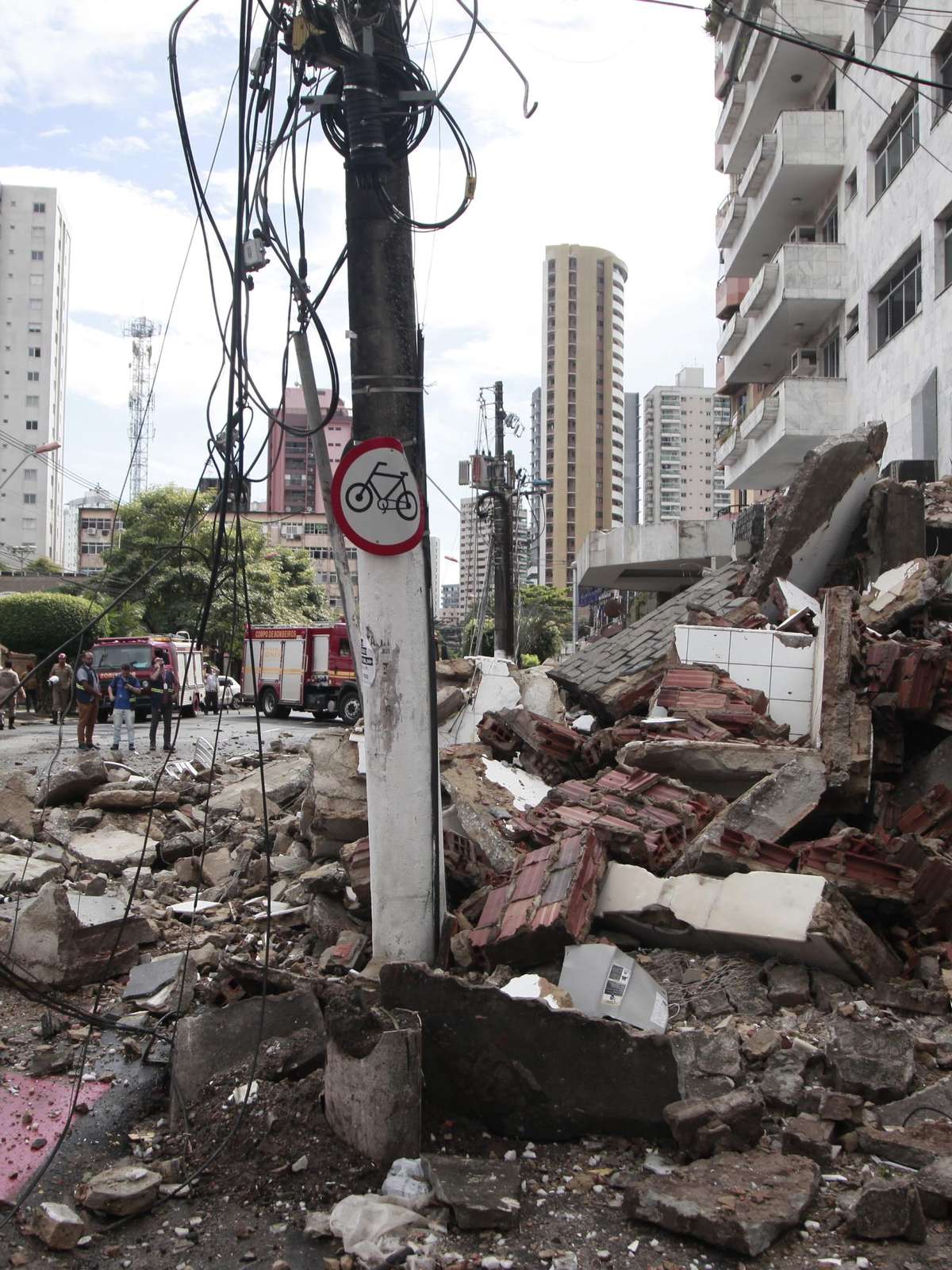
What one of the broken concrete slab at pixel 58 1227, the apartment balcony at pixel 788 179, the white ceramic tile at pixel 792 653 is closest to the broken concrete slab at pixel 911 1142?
the broken concrete slab at pixel 58 1227

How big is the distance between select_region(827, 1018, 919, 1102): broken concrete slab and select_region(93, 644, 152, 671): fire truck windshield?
22317 mm

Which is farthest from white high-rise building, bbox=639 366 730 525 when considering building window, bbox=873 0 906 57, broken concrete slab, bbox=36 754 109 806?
broken concrete slab, bbox=36 754 109 806

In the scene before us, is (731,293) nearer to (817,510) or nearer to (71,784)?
(817,510)

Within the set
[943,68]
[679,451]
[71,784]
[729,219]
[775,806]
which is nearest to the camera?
[775,806]

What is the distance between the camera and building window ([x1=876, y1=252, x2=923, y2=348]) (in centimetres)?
1966

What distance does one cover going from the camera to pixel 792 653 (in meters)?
8.23

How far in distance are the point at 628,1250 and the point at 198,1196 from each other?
1.43 meters

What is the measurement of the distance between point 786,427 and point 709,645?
18120mm

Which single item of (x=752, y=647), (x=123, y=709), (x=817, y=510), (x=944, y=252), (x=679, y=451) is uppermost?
(x=679, y=451)

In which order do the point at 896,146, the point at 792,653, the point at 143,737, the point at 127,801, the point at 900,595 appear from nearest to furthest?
the point at 792,653 → the point at 900,595 → the point at 127,801 → the point at 143,737 → the point at 896,146

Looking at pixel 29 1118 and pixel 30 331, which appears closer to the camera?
pixel 29 1118

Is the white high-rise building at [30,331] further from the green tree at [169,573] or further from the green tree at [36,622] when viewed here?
the green tree at [36,622]

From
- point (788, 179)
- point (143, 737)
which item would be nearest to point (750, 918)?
point (143, 737)

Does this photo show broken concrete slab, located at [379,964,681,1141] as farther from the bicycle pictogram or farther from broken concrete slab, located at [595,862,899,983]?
the bicycle pictogram
